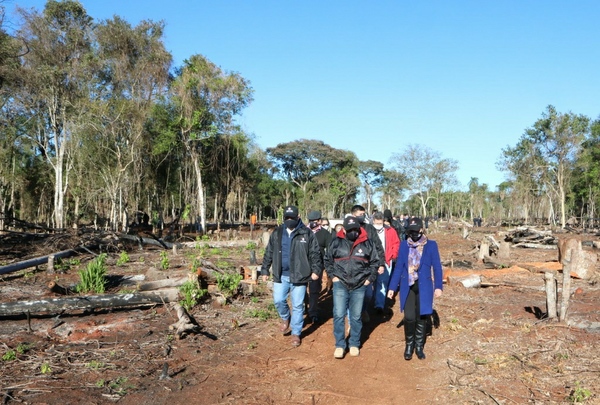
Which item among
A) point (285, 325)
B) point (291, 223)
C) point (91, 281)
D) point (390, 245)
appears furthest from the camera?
point (91, 281)

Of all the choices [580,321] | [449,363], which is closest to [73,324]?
[449,363]

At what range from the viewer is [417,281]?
582cm

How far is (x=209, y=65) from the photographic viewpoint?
30797 millimetres

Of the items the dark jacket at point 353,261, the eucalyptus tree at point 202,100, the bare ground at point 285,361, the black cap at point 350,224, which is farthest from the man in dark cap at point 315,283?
the eucalyptus tree at point 202,100

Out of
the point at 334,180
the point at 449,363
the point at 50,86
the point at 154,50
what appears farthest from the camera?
the point at 334,180

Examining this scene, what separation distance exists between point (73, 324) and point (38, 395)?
9.20 ft

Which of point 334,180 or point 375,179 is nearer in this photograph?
point 334,180

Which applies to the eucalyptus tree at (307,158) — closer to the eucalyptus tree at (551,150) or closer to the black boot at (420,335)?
the eucalyptus tree at (551,150)

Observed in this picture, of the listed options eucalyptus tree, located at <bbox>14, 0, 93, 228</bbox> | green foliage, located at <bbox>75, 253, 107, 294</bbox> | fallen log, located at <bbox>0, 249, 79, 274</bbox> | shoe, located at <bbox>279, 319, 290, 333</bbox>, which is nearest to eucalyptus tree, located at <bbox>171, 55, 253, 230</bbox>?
eucalyptus tree, located at <bbox>14, 0, 93, 228</bbox>

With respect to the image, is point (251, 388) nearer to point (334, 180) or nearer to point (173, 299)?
point (173, 299)

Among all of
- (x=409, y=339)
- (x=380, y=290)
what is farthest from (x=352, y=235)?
(x=380, y=290)

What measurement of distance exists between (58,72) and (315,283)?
23.2 m

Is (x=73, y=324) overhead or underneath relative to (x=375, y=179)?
underneath

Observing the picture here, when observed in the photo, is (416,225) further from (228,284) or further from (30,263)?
(30,263)
